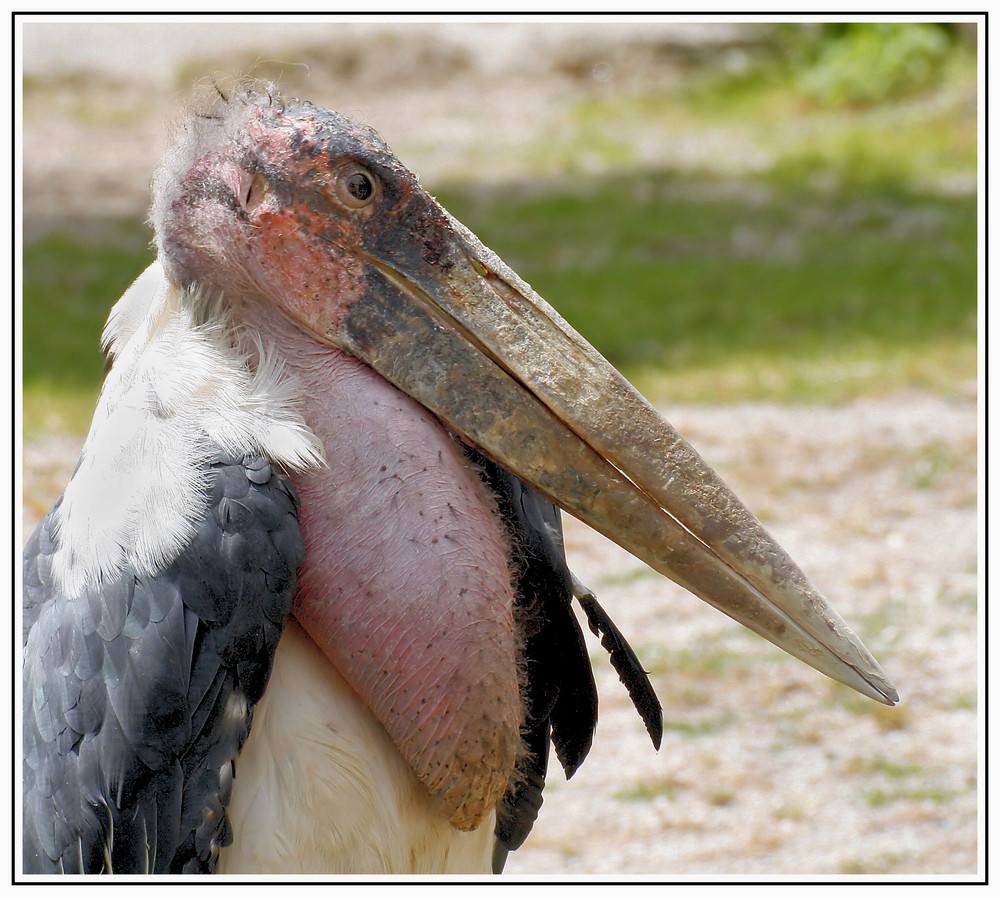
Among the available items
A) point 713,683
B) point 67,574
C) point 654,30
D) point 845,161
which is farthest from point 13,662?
point 654,30

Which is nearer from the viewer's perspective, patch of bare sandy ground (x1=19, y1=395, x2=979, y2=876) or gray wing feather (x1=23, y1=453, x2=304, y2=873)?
gray wing feather (x1=23, y1=453, x2=304, y2=873)

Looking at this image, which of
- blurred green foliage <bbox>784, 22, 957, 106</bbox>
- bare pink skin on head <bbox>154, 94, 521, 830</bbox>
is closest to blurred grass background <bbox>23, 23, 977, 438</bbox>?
blurred green foliage <bbox>784, 22, 957, 106</bbox>

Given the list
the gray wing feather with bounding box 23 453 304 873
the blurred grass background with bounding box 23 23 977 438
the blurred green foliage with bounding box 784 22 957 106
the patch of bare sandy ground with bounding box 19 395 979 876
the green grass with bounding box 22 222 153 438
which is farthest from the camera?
the blurred green foliage with bounding box 784 22 957 106

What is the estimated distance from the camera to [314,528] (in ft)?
4.95

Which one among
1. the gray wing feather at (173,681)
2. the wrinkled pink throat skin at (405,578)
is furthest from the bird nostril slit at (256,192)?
the gray wing feather at (173,681)

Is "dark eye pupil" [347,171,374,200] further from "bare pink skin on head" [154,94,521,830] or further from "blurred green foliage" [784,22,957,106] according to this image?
"blurred green foliage" [784,22,957,106]

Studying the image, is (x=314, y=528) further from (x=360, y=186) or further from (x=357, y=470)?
(x=360, y=186)

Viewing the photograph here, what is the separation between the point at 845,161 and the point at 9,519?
7175 mm

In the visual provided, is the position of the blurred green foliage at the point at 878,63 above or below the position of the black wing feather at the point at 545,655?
below

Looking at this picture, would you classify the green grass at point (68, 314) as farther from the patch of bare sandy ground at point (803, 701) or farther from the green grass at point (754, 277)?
the green grass at point (754, 277)

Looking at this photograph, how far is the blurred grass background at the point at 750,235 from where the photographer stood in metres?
5.52

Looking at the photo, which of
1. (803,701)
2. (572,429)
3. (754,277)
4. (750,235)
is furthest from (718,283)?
(572,429)

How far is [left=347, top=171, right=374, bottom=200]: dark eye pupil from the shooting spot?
1.50 metres

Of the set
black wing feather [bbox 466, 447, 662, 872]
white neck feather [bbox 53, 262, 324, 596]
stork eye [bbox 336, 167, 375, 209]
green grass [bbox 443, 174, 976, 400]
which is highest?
stork eye [bbox 336, 167, 375, 209]
